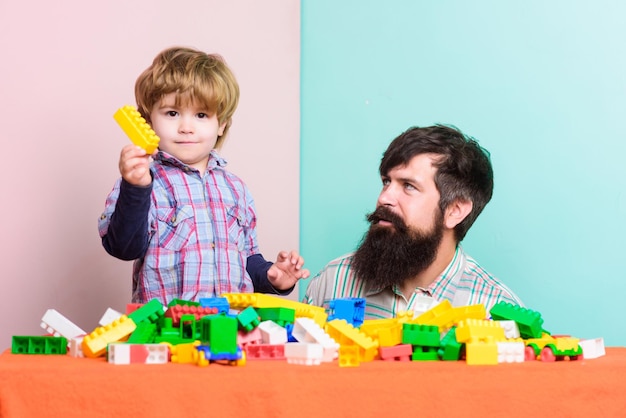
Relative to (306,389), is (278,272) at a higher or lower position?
higher

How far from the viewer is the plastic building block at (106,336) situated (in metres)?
1.14

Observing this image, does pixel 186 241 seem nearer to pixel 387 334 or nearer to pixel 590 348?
pixel 387 334

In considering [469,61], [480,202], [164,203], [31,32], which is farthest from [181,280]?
[469,61]

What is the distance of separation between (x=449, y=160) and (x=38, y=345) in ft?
4.23

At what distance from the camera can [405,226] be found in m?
2.14

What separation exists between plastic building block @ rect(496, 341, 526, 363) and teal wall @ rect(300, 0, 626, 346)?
4.96ft

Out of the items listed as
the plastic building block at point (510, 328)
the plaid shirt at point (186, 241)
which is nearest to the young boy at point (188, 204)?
the plaid shirt at point (186, 241)

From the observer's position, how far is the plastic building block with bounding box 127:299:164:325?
3.96ft

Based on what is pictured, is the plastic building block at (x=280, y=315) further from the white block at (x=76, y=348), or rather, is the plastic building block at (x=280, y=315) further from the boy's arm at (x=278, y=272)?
the boy's arm at (x=278, y=272)

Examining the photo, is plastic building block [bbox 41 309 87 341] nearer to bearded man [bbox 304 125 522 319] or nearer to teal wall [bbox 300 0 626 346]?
bearded man [bbox 304 125 522 319]

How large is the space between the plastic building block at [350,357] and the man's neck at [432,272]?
100 cm

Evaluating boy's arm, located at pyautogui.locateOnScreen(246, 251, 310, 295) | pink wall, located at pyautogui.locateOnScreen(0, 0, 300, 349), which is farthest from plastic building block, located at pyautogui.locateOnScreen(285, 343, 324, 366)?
pink wall, located at pyautogui.locateOnScreen(0, 0, 300, 349)

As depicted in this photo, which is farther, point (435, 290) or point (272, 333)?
point (435, 290)

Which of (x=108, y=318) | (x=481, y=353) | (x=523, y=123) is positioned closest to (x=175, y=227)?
(x=108, y=318)
